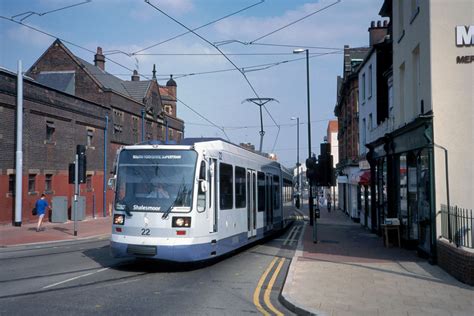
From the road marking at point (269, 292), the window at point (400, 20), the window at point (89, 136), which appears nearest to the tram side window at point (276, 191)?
the road marking at point (269, 292)

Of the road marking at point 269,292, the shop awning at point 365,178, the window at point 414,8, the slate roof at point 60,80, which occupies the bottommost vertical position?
the road marking at point 269,292

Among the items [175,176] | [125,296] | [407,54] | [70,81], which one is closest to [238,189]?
[175,176]

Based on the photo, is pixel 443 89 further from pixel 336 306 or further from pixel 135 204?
pixel 135 204

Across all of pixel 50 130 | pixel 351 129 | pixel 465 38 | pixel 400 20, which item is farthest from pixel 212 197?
pixel 351 129

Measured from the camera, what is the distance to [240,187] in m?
13.4

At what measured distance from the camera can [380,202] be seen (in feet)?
65.1

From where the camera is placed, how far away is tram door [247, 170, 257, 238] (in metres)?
14.3

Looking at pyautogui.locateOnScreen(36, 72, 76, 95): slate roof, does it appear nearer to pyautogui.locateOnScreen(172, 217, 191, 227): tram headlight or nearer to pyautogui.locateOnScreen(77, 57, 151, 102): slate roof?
pyautogui.locateOnScreen(77, 57, 151, 102): slate roof

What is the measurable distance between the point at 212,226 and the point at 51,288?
3627 millimetres

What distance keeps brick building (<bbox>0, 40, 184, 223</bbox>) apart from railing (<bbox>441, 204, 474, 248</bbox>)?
20139 mm

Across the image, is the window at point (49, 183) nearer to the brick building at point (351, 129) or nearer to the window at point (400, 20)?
the brick building at point (351, 129)

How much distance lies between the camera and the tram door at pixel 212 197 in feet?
36.1

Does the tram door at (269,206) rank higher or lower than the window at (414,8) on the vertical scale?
lower

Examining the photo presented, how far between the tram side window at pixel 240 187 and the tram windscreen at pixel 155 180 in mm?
2625
